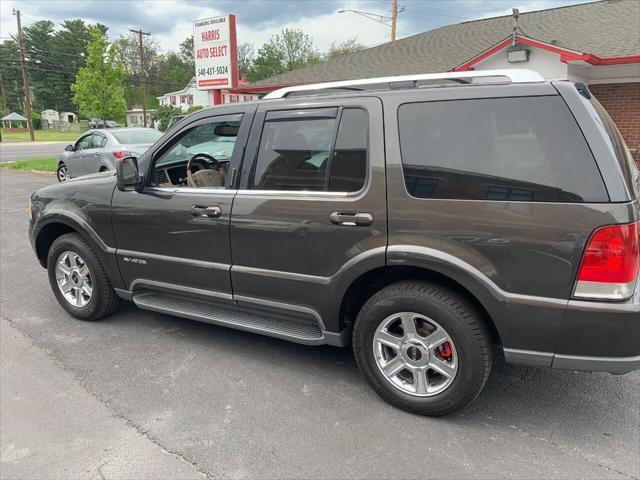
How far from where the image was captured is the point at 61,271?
4.40 m

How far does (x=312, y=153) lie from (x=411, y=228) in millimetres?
831

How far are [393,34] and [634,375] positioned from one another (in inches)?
959

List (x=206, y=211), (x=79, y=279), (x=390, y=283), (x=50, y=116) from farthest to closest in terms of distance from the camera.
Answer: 1. (x=50, y=116)
2. (x=79, y=279)
3. (x=206, y=211)
4. (x=390, y=283)

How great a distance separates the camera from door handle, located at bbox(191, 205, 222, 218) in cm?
335

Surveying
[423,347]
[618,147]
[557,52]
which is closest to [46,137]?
[557,52]

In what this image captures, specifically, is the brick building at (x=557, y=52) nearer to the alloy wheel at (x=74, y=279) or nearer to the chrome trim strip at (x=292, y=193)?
the chrome trim strip at (x=292, y=193)

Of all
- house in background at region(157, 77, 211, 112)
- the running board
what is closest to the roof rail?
the running board

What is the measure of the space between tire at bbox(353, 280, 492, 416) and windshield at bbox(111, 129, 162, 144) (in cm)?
1012

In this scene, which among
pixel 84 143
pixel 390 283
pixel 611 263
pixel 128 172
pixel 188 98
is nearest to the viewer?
pixel 611 263

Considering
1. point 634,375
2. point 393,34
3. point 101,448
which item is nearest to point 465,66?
point 634,375

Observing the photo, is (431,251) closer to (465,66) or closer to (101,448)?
(101,448)

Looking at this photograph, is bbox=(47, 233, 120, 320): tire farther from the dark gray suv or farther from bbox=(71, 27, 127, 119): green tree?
bbox=(71, 27, 127, 119): green tree

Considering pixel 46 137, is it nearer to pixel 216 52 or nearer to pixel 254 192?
pixel 216 52

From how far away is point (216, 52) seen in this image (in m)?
12.8
